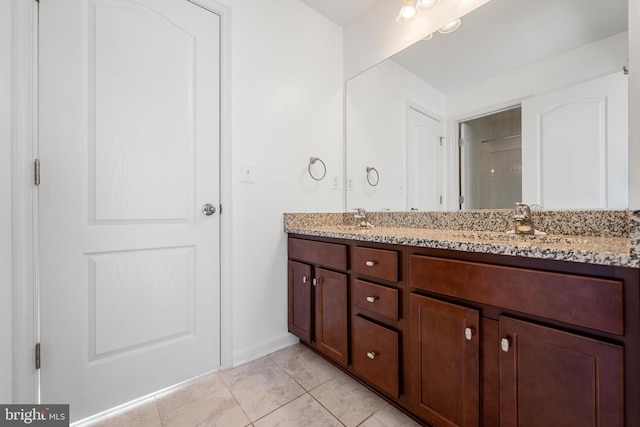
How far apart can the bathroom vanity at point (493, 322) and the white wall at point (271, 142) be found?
1.46 feet

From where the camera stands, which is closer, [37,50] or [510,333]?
[510,333]

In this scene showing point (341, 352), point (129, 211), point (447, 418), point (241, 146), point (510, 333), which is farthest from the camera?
point (241, 146)

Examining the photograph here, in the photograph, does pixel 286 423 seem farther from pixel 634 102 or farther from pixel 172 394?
A: pixel 634 102

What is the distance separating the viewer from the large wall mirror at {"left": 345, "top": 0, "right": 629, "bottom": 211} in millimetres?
1021

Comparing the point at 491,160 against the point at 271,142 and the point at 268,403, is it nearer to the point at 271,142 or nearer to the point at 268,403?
the point at 271,142

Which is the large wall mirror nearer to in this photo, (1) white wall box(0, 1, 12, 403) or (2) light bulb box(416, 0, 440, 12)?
(2) light bulb box(416, 0, 440, 12)

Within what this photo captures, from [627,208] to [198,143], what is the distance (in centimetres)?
192

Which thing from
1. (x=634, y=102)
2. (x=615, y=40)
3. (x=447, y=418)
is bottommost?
(x=447, y=418)

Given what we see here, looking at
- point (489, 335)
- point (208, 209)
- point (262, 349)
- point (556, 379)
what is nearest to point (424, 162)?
point (489, 335)

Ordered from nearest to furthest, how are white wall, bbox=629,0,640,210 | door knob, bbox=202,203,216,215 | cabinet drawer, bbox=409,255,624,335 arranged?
cabinet drawer, bbox=409,255,624,335, white wall, bbox=629,0,640,210, door knob, bbox=202,203,216,215

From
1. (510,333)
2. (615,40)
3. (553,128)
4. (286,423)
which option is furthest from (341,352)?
(615,40)

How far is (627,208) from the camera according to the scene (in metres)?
0.97

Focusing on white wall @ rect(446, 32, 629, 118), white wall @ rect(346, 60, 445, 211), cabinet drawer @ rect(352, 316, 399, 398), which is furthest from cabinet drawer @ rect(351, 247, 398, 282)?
white wall @ rect(446, 32, 629, 118)

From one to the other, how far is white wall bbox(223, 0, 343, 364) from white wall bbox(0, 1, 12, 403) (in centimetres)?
86
